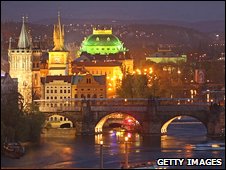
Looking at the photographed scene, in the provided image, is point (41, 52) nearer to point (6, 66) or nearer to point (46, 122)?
point (6, 66)

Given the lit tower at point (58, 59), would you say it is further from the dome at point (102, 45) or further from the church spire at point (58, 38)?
the dome at point (102, 45)

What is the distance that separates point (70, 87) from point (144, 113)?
9.30m

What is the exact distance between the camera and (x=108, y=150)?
4647 centimetres

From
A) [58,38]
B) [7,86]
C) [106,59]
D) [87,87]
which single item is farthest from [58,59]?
[7,86]

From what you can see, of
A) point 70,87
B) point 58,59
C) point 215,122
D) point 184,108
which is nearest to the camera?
point 215,122

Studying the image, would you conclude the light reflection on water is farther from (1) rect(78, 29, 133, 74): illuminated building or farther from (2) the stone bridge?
(1) rect(78, 29, 133, 74): illuminated building

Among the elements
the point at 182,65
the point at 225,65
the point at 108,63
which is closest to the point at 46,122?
the point at 108,63

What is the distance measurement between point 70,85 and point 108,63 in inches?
456

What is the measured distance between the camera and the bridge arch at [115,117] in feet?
177

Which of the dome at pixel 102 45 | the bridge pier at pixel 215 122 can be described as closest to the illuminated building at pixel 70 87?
the bridge pier at pixel 215 122

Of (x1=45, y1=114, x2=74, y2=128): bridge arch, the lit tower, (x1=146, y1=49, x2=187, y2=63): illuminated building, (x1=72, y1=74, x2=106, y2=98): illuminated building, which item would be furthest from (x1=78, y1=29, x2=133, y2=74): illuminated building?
(x1=45, y1=114, x2=74, y2=128): bridge arch
